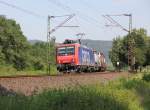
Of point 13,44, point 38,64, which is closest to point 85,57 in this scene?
point 13,44

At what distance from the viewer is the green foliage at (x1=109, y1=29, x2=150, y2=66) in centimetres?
9788

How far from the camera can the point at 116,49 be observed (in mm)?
105438

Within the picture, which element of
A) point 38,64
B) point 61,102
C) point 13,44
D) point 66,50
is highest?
point 13,44

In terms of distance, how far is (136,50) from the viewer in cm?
9725

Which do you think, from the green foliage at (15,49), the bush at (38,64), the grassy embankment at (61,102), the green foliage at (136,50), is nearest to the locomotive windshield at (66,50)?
the grassy embankment at (61,102)

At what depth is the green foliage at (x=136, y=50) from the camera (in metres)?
97.9

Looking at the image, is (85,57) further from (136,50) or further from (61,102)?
(136,50)

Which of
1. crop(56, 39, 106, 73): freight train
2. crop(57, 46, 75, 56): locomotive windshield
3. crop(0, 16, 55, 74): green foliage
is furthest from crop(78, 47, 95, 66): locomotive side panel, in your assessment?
crop(0, 16, 55, 74): green foliage

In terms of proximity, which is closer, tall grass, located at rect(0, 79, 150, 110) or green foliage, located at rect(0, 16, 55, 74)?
tall grass, located at rect(0, 79, 150, 110)

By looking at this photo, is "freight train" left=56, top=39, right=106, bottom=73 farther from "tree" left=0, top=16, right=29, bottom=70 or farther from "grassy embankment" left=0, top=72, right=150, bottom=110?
"tree" left=0, top=16, right=29, bottom=70

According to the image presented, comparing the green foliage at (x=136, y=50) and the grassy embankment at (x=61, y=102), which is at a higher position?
the green foliage at (x=136, y=50)

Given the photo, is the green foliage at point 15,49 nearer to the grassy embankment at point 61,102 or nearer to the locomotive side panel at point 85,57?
the locomotive side panel at point 85,57

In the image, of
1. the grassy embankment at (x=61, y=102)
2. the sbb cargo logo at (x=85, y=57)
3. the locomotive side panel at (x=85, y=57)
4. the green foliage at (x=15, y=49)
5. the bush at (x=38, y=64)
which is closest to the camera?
the grassy embankment at (x=61, y=102)

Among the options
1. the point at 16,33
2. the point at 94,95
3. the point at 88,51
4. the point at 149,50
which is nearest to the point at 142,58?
the point at 149,50
